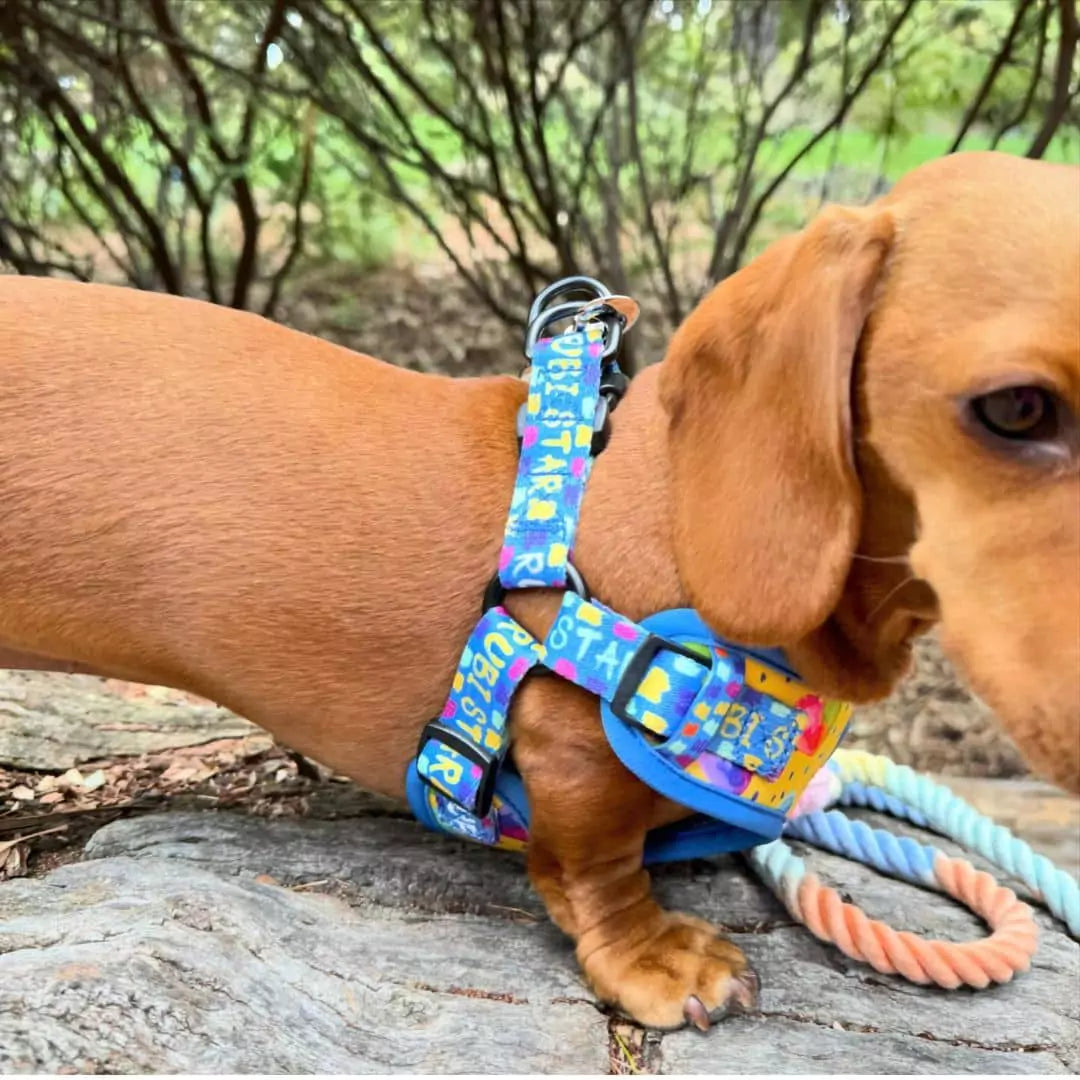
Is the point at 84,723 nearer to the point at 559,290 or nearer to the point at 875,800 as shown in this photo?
the point at 559,290

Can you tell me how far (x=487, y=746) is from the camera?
59.5 inches

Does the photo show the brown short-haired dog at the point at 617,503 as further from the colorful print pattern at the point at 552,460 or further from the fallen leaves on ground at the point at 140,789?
the fallen leaves on ground at the point at 140,789

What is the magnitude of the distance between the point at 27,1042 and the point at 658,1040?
2.71ft

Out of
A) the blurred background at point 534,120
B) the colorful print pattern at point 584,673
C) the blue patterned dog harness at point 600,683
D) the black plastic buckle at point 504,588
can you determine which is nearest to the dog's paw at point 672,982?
the blue patterned dog harness at point 600,683

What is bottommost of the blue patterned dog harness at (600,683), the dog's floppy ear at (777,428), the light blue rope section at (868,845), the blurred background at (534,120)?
the light blue rope section at (868,845)

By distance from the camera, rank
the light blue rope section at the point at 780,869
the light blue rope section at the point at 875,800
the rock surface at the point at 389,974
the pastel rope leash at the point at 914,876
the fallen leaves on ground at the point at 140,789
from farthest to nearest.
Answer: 1. the light blue rope section at the point at 875,800
2. the fallen leaves on ground at the point at 140,789
3. the light blue rope section at the point at 780,869
4. the pastel rope leash at the point at 914,876
5. the rock surface at the point at 389,974

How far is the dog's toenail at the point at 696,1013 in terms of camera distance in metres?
1.51

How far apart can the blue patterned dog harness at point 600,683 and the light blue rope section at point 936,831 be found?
45 cm

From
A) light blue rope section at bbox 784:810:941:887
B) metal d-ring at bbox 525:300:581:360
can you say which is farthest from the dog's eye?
light blue rope section at bbox 784:810:941:887

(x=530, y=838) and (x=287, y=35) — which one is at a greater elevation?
(x=287, y=35)

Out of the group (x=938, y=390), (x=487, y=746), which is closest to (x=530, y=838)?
(x=487, y=746)

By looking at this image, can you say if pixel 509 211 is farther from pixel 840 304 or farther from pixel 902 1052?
pixel 902 1052

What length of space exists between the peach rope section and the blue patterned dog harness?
7.9 inches

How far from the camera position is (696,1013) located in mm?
1508
